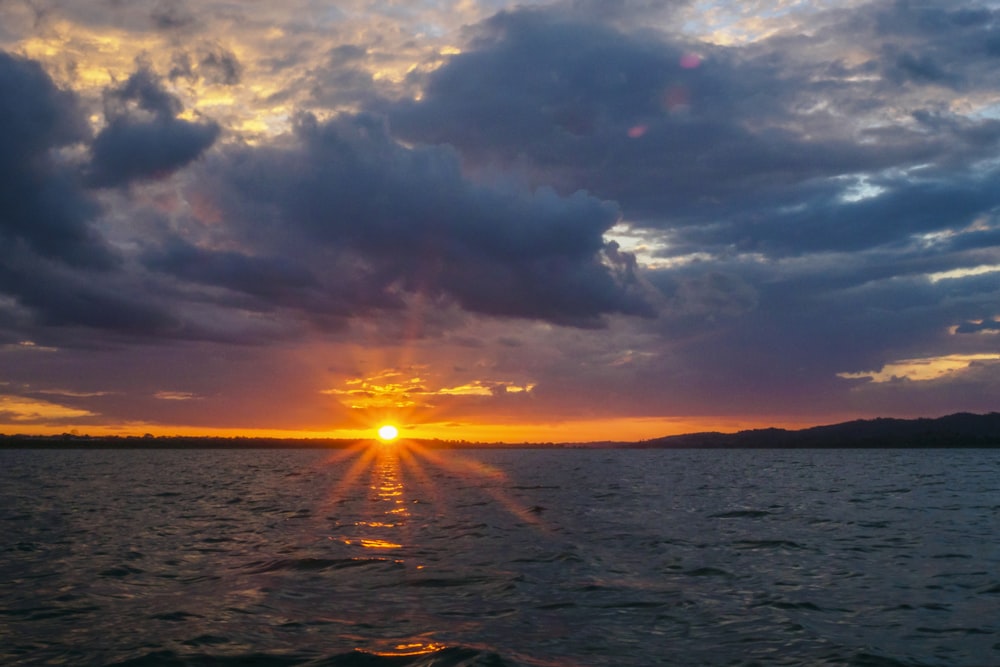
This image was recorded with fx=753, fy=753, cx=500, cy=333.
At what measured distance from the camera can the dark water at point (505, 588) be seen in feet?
51.4

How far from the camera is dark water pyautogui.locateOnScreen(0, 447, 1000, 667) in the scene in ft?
51.4

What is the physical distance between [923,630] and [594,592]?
8.19m

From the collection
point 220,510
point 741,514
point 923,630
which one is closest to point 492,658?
point 923,630

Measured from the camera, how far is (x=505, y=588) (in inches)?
868

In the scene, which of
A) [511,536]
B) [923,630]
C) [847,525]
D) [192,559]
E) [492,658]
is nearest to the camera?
[492,658]

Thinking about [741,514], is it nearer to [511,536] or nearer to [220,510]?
[511,536]

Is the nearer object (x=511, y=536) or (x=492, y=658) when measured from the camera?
(x=492, y=658)

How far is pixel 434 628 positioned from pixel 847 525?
2659cm

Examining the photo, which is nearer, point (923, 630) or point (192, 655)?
point (192, 655)

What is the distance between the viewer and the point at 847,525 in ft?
120

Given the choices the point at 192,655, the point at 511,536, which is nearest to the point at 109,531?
the point at 511,536

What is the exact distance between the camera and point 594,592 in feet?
70.2

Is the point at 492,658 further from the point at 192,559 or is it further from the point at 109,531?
the point at 109,531

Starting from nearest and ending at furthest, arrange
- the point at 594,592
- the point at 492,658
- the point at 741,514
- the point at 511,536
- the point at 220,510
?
the point at 492,658
the point at 594,592
the point at 511,536
the point at 741,514
the point at 220,510
